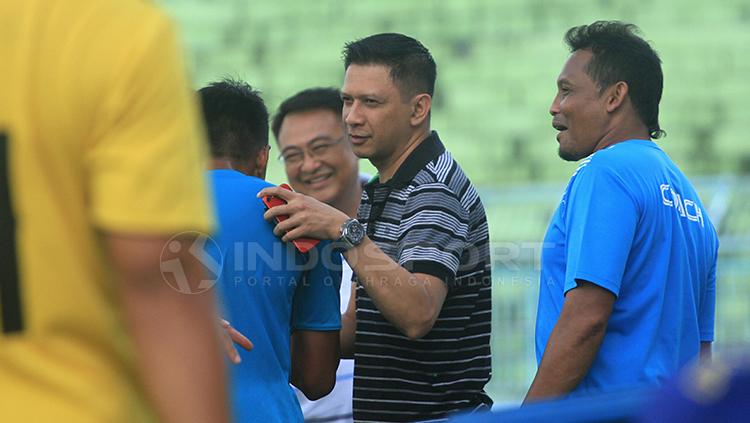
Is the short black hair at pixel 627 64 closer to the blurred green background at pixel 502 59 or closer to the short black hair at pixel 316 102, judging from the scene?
the short black hair at pixel 316 102

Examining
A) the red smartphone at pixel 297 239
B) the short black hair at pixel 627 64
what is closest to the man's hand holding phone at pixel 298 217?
the red smartphone at pixel 297 239

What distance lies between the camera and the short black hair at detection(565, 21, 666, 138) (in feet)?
9.73

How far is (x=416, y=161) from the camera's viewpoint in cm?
294

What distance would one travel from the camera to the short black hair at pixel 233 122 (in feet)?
8.89

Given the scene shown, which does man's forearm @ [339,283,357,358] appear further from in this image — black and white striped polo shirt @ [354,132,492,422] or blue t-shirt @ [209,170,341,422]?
blue t-shirt @ [209,170,341,422]

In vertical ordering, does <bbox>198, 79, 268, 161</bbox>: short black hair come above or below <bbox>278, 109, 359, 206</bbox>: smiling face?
above

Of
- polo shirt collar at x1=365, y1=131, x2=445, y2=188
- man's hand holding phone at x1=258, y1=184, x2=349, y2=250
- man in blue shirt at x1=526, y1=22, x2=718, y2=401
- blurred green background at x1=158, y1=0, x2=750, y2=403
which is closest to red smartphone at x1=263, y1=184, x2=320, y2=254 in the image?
man's hand holding phone at x1=258, y1=184, x2=349, y2=250

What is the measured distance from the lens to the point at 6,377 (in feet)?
3.55

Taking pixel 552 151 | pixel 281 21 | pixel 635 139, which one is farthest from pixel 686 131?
pixel 635 139

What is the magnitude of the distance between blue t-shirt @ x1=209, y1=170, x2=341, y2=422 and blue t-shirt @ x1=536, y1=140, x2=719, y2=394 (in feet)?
2.16

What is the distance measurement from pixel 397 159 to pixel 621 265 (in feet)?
2.30

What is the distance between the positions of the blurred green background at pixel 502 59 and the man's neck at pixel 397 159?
8172 mm

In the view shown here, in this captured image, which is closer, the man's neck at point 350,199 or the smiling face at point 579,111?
the smiling face at point 579,111

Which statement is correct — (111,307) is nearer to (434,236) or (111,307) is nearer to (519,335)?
(434,236)
